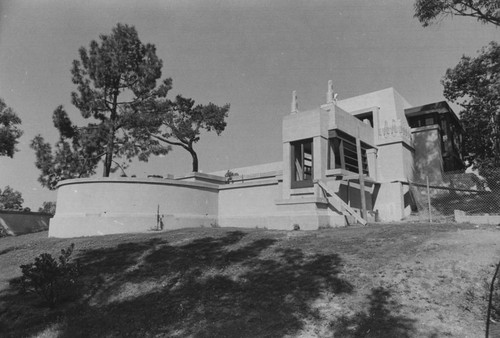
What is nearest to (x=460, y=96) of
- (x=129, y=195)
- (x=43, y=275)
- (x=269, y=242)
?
(x=269, y=242)

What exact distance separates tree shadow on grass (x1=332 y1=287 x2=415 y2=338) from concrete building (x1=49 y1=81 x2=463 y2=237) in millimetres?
7361

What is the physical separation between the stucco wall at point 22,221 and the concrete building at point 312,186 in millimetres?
11465

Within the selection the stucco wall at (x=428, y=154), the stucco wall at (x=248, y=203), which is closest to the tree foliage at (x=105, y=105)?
the stucco wall at (x=248, y=203)

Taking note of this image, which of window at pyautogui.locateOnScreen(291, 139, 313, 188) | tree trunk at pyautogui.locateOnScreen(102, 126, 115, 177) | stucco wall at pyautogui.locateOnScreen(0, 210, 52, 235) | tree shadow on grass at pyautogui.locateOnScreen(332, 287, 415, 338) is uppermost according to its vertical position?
tree trunk at pyautogui.locateOnScreen(102, 126, 115, 177)

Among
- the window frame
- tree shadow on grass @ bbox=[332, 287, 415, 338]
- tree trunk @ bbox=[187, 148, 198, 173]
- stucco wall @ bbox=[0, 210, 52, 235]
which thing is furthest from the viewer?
tree trunk @ bbox=[187, 148, 198, 173]

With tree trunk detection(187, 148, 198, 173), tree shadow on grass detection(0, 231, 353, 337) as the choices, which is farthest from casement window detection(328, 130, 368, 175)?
tree trunk detection(187, 148, 198, 173)

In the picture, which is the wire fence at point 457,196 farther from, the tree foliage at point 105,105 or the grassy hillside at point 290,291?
the tree foliage at point 105,105

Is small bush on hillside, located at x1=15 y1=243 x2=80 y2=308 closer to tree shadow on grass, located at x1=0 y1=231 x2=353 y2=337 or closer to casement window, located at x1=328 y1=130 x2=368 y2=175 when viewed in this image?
tree shadow on grass, located at x1=0 y1=231 x2=353 y2=337

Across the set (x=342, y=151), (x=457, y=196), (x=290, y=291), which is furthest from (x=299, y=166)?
(x=290, y=291)

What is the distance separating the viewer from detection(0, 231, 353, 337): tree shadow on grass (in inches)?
230

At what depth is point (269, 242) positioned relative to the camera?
1091cm

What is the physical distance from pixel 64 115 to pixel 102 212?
41.6 ft

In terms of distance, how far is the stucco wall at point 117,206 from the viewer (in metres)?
16.9

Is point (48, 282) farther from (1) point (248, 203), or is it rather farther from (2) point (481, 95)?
(2) point (481, 95)
